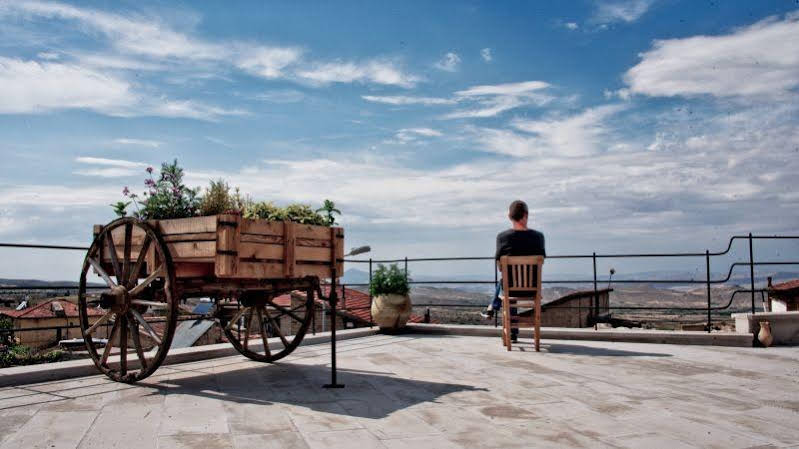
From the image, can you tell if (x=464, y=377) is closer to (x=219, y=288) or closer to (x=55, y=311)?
(x=219, y=288)

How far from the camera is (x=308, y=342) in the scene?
7.52 metres

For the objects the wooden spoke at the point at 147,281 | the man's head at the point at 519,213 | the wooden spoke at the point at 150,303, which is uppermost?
the man's head at the point at 519,213

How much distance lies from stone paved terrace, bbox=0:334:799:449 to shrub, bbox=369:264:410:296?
223cm

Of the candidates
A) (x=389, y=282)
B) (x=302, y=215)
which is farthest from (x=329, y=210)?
(x=389, y=282)

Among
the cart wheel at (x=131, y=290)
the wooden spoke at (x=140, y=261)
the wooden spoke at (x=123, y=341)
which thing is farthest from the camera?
the wooden spoke at (x=123, y=341)

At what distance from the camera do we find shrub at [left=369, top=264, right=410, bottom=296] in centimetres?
856

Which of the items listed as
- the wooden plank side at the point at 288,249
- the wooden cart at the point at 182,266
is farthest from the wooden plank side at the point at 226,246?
the wooden plank side at the point at 288,249

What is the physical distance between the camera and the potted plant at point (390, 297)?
28.1ft

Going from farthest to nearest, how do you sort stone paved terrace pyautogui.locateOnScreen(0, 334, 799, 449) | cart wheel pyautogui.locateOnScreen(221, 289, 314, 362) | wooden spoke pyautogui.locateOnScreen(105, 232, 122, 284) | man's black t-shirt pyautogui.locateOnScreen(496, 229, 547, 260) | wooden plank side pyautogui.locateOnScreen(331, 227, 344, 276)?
man's black t-shirt pyautogui.locateOnScreen(496, 229, 547, 260)
cart wheel pyautogui.locateOnScreen(221, 289, 314, 362)
wooden plank side pyautogui.locateOnScreen(331, 227, 344, 276)
wooden spoke pyautogui.locateOnScreen(105, 232, 122, 284)
stone paved terrace pyautogui.locateOnScreen(0, 334, 799, 449)

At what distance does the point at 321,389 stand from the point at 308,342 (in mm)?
2859

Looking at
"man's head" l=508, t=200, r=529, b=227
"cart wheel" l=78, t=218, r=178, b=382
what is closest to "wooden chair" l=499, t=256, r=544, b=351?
"man's head" l=508, t=200, r=529, b=227

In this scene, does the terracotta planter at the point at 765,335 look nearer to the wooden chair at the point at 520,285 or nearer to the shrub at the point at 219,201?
the wooden chair at the point at 520,285

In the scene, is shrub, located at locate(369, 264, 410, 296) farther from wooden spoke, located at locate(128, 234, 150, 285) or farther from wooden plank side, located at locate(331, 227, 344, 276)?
wooden spoke, located at locate(128, 234, 150, 285)

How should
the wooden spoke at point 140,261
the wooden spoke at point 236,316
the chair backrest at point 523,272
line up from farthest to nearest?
the chair backrest at point 523,272 < the wooden spoke at point 236,316 < the wooden spoke at point 140,261
